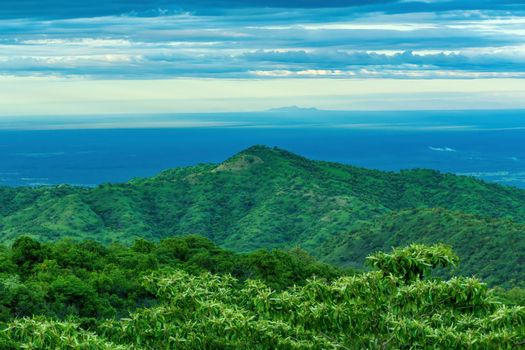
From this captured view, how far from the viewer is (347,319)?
91.5ft

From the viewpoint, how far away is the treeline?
5881 cm

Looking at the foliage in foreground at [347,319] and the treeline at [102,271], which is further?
the treeline at [102,271]

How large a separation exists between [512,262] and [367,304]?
413 ft

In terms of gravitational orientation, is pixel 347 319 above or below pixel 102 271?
above

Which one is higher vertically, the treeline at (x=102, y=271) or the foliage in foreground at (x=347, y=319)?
the foliage in foreground at (x=347, y=319)

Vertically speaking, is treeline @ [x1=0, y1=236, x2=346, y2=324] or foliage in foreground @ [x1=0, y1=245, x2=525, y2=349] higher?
foliage in foreground @ [x1=0, y1=245, x2=525, y2=349]

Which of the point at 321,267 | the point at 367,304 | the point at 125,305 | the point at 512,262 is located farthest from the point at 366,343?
the point at 512,262

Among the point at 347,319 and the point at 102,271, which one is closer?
the point at 347,319

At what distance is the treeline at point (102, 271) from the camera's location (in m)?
58.8

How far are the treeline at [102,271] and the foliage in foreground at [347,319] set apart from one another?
25365 millimetres

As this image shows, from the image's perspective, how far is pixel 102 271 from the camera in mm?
75250

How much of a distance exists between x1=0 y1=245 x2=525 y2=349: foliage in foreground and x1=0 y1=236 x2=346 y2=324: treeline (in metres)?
25.4

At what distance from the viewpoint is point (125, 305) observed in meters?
65.2

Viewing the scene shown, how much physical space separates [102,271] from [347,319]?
50.7 metres
